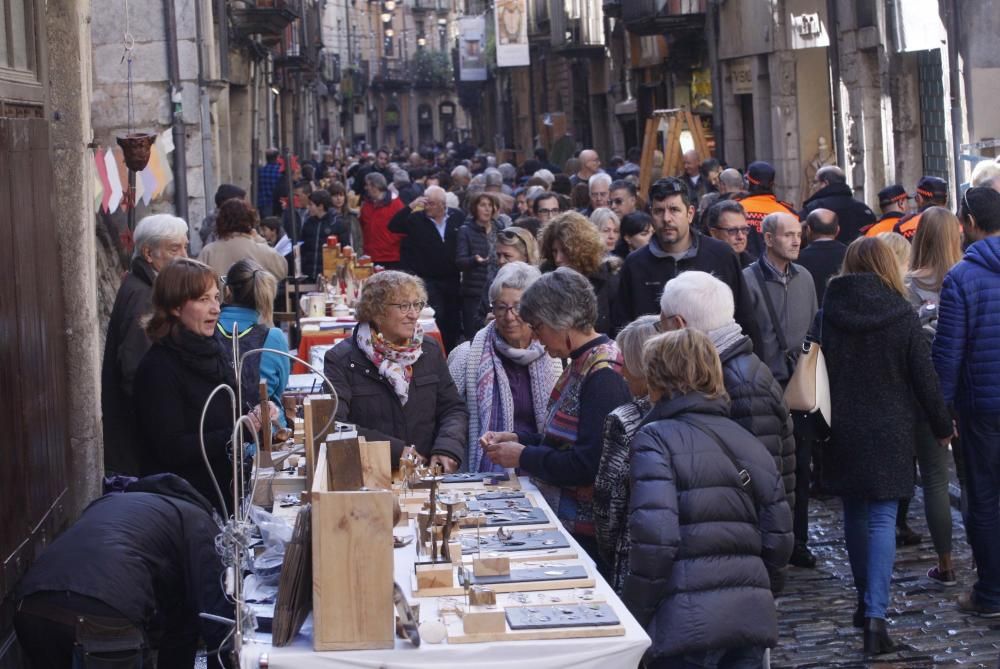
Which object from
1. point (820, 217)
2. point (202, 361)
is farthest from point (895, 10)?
point (202, 361)

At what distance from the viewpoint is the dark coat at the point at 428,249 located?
13766 mm

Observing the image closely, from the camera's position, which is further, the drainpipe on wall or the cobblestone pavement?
the drainpipe on wall

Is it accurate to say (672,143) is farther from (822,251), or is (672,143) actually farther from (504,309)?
(504,309)

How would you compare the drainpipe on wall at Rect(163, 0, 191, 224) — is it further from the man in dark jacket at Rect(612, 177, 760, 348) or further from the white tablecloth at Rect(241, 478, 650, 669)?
the white tablecloth at Rect(241, 478, 650, 669)

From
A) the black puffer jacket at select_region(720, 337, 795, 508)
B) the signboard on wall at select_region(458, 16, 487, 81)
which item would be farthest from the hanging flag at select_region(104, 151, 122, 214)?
the signboard on wall at select_region(458, 16, 487, 81)

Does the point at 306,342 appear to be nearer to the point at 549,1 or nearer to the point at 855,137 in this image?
the point at 855,137

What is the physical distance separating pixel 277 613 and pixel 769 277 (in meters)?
4.86

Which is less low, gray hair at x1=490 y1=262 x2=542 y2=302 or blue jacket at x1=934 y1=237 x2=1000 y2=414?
gray hair at x1=490 y1=262 x2=542 y2=302

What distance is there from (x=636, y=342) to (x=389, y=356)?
140 centimetres

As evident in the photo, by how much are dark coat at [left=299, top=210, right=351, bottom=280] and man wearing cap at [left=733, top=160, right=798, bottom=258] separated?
574cm

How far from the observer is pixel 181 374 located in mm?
6133

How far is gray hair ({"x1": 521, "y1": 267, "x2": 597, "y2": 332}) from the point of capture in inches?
218

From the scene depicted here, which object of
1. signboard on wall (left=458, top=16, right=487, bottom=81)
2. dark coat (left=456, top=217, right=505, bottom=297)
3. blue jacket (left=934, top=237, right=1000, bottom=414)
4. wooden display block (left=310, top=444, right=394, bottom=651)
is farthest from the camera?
signboard on wall (left=458, top=16, right=487, bottom=81)

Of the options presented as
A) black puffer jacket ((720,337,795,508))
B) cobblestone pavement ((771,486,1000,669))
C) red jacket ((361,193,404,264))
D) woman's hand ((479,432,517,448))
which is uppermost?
red jacket ((361,193,404,264))
